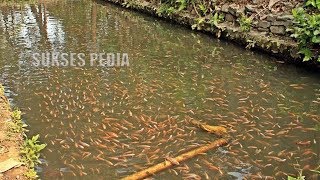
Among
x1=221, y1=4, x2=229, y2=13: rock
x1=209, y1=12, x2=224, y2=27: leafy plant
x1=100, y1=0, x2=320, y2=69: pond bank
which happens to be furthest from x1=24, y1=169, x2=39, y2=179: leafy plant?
x1=221, y1=4, x2=229, y2=13: rock

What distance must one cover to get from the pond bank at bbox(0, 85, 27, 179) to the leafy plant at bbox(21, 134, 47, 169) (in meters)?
0.09

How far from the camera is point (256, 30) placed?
38.0 ft

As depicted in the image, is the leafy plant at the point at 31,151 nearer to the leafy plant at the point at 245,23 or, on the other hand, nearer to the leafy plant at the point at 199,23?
the leafy plant at the point at 245,23

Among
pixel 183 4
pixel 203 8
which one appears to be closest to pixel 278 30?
pixel 203 8

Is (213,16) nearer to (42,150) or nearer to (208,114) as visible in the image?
(208,114)

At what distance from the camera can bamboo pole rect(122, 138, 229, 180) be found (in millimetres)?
4883

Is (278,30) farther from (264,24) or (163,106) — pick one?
(163,106)

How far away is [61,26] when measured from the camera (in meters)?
15.1

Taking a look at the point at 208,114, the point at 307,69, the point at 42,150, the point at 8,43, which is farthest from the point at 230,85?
the point at 8,43

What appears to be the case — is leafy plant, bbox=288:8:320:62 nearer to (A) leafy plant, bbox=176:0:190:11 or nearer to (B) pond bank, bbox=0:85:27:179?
(A) leafy plant, bbox=176:0:190:11

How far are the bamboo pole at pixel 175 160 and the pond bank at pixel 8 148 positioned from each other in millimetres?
1401

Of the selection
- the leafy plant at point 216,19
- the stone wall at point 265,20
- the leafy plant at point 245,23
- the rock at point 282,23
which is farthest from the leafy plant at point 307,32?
the leafy plant at point 216,19

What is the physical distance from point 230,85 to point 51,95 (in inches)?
160

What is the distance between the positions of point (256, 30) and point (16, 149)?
28.3ft
